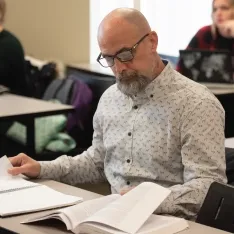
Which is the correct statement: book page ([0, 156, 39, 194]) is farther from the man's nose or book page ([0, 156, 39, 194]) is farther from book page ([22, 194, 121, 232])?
the man's nose

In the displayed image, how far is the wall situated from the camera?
538 cm

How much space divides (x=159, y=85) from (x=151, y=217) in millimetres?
567

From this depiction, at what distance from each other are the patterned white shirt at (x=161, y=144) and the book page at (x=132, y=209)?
12 cm

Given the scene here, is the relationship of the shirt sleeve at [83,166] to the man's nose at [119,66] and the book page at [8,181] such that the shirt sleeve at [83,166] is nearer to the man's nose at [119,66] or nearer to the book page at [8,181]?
the book page at [8,181]

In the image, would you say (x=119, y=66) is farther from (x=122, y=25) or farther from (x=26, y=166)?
(x=26, y=166)

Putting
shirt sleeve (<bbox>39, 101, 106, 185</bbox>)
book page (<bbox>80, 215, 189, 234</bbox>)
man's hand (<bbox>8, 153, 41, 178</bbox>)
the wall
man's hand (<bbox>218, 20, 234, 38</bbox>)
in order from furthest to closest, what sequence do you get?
the wall → man's hand (<bbox>218, 20, 234, 38</bbox>) → shirt sleeve (<bbox>39, 101, 106, 185</bbox>) → man's hand (<bbox>8, 153, 41, 178</bbox>) → book page (<bbox>80, 215, 189, 234</bbox>)

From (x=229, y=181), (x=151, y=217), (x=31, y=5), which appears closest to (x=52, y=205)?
(x=151, y=217)

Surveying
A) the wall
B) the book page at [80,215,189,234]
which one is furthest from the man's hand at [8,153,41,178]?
the wall

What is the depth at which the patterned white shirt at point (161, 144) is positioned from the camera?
2.01 meters

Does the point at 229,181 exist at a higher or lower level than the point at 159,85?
lower

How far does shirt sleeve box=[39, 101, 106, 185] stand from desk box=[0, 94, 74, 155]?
1059 millimetres

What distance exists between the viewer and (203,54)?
13.9 feet

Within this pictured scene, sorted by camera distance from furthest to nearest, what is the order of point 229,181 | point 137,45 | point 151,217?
point 229,181, point 137,45, point 151,217

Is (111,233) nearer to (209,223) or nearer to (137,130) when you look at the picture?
(209,223)
